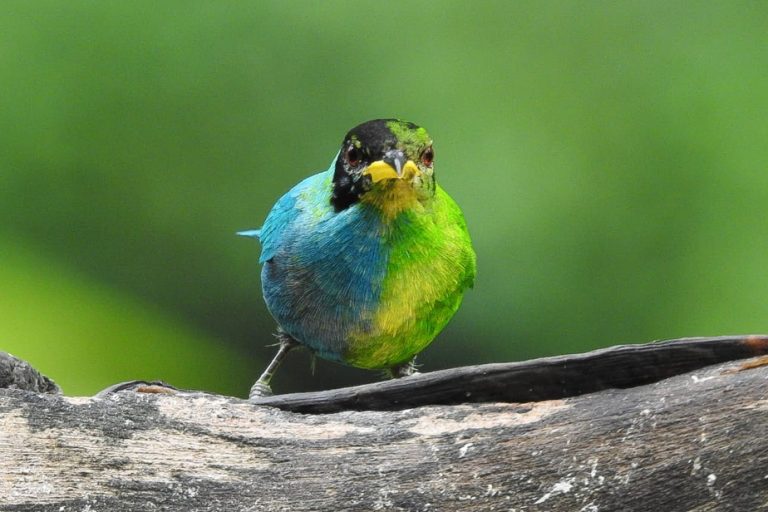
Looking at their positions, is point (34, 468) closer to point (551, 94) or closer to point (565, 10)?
point (551, 94)

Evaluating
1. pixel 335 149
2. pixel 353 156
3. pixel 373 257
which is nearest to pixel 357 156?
pixel 353 156

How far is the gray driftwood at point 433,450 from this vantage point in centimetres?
201

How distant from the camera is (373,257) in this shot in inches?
127

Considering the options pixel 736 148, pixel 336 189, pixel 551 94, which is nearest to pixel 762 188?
pixel 736 148

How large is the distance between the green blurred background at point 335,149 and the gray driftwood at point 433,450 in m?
1.98

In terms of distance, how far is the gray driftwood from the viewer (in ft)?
6.59

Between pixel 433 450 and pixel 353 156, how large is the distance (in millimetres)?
1179

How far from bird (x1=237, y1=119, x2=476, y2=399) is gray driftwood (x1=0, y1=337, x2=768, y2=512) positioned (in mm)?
922

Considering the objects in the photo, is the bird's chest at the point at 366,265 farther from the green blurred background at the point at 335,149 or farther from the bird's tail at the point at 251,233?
the green blurred background at the point at 335,149

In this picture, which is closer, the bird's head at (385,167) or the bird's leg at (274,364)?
the bird's head at (385,167)

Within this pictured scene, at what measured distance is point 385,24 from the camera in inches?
186

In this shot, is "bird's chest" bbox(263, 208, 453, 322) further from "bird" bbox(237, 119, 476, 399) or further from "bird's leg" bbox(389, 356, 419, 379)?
"bird's leg" bbox(389, 356, 419, 379)

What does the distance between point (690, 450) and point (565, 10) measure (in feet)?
10.7

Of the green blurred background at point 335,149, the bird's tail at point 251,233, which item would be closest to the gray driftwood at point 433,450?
the bird's tail at point 251,233
